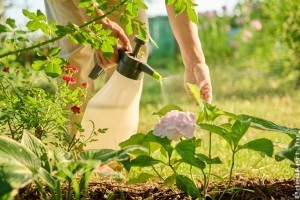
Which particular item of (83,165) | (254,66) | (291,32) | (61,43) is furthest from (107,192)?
(254,66)

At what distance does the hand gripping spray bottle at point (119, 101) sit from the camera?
7.53 ft

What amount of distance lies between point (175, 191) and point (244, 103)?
3.43 metres

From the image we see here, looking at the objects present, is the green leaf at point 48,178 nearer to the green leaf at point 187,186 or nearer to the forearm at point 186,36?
the green leaf at point 187,186

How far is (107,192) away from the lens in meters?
1.96

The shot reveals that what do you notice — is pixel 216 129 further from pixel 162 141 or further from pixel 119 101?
pixel 119 101

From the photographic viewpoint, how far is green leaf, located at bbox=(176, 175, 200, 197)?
179 centimetres

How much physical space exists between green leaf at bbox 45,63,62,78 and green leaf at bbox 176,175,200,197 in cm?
45

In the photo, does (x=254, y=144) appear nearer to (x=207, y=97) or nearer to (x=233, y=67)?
(x=207, y=97)

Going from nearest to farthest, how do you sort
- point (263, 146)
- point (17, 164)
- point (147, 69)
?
point (17, 164), point (263, 146), point (147, 69)

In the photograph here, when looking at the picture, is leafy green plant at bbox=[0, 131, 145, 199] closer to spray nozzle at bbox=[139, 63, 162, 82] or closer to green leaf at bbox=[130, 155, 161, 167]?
green leaf at bbox=[130, 155, 161, 167]

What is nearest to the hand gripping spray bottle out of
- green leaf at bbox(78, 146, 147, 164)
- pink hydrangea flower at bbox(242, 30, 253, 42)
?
green leaf at bbox(78, 146, 147, 164)

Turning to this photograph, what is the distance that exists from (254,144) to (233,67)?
6.28 meters

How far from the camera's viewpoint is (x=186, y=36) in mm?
2549

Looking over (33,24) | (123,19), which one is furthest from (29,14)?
(123,19)
